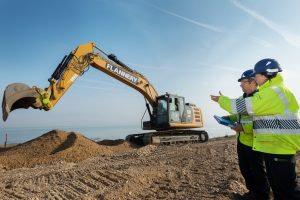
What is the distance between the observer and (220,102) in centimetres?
395

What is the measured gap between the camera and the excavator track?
1596 centimetres

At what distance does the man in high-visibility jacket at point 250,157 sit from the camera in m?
4.72

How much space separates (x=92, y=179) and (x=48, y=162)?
16.9 ft

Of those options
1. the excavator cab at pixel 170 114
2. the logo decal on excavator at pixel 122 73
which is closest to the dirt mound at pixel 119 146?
the excavator cab at pixel 170 114

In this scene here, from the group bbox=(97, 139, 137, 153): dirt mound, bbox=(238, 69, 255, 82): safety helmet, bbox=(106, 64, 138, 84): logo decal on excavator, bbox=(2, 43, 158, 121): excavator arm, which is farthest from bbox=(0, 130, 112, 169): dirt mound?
bbox=(238, 69, 255, 82): safety helmet

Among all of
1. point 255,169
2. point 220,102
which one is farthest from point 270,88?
point 255,169

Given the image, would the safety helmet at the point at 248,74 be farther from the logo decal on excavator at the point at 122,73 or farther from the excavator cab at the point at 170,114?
the excavator cab at the point at 170,114

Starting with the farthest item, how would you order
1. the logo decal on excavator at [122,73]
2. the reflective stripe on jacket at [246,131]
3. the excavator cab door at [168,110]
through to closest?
1. the excavator cab door at [168,110]
2. the logo decal on excavator at [122,73]
3. the reflective stripe on jacket at [246,131]

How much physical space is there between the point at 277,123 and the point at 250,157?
1.18 metres

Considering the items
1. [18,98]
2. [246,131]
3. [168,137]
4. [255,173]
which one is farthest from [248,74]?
[168,137]

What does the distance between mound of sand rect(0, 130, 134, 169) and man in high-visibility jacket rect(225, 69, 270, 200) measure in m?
8.16

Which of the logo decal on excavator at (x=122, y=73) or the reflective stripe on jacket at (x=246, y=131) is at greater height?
the logo decal on excavator at (x=122, y=73)

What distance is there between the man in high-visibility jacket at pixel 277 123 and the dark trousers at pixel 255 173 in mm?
858

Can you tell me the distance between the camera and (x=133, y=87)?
627 inches
